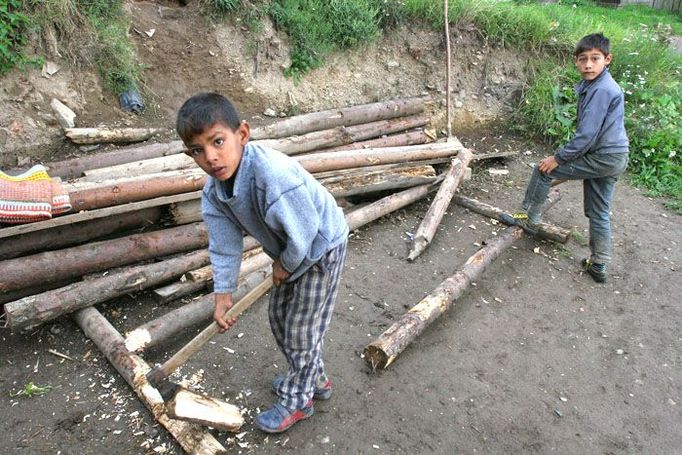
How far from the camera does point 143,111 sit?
19.6 feet

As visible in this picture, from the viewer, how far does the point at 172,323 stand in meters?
3.45

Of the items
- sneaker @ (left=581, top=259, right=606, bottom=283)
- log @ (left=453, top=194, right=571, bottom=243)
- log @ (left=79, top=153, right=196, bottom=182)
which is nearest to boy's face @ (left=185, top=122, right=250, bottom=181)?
log @ (left=79, top=153, right=196, bottom=182)

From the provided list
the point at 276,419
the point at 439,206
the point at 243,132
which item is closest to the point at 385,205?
the point at 439,206

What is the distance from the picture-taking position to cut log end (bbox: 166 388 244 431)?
255cm

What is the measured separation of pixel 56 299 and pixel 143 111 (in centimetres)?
326

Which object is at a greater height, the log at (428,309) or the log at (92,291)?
the log at (92,291)

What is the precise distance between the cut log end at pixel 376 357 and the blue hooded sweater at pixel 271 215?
1.14 m

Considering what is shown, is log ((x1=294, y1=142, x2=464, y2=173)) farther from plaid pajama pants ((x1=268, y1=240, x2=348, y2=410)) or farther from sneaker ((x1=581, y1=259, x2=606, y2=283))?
plaid pajama pants ((x1=268, y1=240, x2=348, y2=410))

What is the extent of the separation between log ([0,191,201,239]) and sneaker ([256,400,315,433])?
1.96 m

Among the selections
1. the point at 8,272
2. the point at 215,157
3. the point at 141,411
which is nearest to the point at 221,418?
the point at 141,411

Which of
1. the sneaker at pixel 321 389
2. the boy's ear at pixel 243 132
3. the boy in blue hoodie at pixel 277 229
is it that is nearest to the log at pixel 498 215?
the sneaker at pixel 321 389

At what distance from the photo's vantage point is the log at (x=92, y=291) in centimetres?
321

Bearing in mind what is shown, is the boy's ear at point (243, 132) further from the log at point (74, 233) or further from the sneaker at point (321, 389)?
the log at point (74, 233)

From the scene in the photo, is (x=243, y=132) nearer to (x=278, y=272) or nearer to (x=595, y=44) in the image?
(x=278, y=272)
